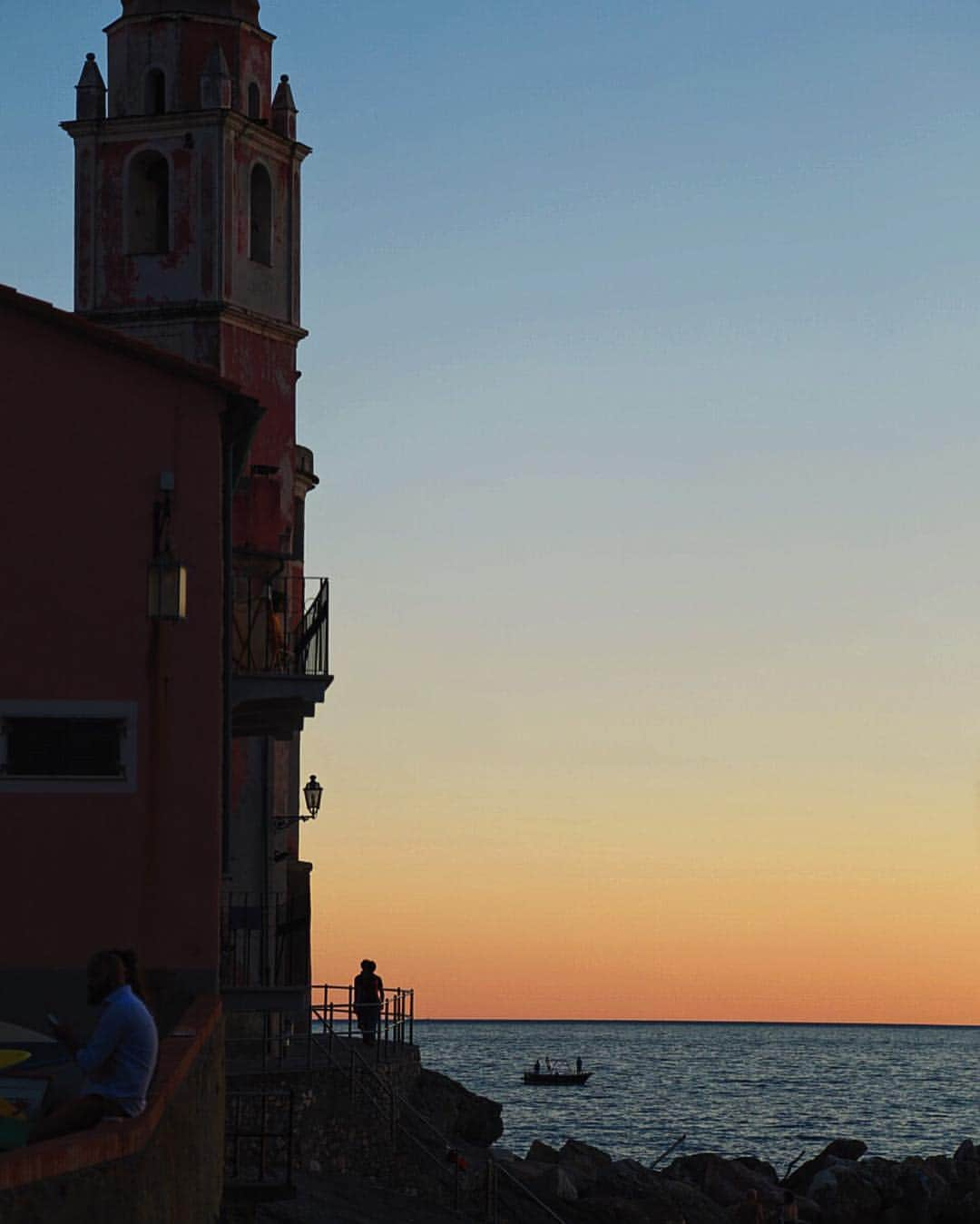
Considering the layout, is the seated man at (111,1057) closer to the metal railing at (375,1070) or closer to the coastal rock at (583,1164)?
the metal railing at (375,1070)

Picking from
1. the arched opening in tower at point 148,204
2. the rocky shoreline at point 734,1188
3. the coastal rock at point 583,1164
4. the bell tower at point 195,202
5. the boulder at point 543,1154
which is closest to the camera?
the bell tower at point 195,202

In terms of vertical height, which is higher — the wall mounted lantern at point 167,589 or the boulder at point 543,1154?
the wall mounted lantern at point 167,589

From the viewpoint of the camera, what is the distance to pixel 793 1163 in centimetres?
7612

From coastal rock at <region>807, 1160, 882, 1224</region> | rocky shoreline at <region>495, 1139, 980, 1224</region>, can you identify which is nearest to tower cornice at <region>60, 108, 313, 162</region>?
rocky shoreline at <region>495, 1139, 980, 1224</region>

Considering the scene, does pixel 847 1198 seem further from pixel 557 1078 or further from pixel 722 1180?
pixel 557 1078

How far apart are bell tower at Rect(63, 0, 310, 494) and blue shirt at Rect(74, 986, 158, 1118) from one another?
2585cm

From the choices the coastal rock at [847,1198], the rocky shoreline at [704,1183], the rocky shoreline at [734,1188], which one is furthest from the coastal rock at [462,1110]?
the coastal rock at [847,1198]

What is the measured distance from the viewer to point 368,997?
1368 inches

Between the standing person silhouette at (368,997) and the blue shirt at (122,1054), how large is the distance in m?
21.8

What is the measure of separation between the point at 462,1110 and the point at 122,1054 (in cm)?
4325

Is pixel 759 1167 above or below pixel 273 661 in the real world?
below

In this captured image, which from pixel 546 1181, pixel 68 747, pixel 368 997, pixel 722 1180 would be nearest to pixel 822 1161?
pixel 722 1180

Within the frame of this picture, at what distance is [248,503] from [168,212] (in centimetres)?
562

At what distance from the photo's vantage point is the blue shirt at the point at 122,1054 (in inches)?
468
